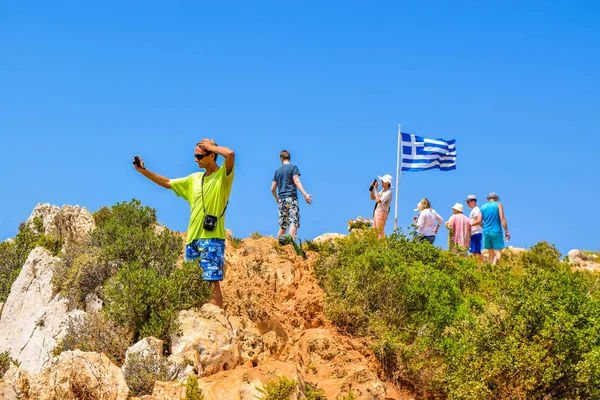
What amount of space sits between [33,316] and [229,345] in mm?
5082

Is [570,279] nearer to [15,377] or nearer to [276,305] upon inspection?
Answer: [276,305]

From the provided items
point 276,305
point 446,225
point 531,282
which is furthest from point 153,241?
point 446,225

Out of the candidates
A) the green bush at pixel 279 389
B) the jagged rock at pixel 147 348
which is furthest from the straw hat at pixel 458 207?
the green bush at pixel 279 389

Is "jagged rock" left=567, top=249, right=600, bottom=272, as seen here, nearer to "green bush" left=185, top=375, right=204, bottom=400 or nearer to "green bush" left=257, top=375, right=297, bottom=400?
"green bush" left=257, top=375, right=297, bottom=400

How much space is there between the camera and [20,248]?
1781 cm

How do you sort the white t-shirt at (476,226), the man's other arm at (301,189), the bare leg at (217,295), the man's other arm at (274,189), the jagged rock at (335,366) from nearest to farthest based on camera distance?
the jagged rock at (335,366) → the bare leg at (217,295) → the man's other arm at (301,189) → the man's other arm at (274,189) → the white t-shirt at (476,226)

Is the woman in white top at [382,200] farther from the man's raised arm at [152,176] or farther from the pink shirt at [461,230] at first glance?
the man's raised arm at [152,176]

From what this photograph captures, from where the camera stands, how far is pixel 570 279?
10.9 m

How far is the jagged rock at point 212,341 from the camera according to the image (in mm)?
9352

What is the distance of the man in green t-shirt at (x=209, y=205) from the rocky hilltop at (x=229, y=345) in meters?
0.70

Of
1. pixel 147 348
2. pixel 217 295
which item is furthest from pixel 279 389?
pixel 217 295

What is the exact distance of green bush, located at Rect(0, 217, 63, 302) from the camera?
16531 mm

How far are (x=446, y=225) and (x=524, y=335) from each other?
34.0ft

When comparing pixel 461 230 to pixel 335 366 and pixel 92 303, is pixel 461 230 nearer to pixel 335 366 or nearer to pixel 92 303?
pixel 335 366
